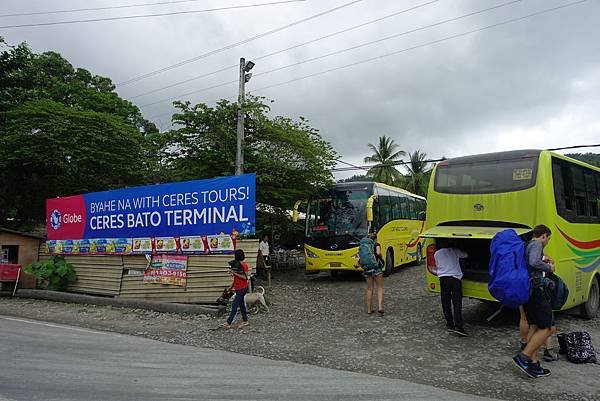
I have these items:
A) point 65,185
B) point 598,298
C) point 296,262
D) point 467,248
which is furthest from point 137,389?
point 65,185

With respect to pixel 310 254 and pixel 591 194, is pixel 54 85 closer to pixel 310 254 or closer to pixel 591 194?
pixel 310 254

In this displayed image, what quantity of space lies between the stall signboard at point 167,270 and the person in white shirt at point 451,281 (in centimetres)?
643

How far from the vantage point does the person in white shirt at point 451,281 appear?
791 centimetres

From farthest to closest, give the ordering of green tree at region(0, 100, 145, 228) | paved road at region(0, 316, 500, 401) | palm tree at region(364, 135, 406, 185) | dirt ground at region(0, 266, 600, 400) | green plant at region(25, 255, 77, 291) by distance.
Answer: palm tree at region(364, 135, 406, 185) → green tree at region(0, 100, 145, 228) → green plant at region(25, 255, 77, 291) → dirt ground at region(0, 266, 600, 400) → paved road at region(0, 316, 500, 401)

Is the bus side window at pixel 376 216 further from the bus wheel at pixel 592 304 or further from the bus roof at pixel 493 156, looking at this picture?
the bus wheel at pixel 592 304

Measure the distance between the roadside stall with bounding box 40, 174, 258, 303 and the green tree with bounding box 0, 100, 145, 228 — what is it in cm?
630

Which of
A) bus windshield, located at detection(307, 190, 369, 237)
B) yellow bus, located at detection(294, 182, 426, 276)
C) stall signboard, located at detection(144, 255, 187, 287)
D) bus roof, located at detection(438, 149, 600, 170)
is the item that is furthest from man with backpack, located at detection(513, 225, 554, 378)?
bus windshield, located at detection(307, 190, 369, 237)

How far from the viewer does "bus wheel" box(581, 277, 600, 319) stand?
9039mm

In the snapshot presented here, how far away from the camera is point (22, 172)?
22875 mm

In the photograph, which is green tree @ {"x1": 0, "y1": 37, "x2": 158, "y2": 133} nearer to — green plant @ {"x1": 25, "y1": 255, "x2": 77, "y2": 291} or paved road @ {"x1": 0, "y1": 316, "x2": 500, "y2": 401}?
green plant @ {"x1": 25, "y1": 255, "x2": 77, "y2": 291}

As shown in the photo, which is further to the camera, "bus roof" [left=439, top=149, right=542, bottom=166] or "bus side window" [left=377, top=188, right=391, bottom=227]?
"bus side window" [left=377, top=188, right=391, bottom=227]

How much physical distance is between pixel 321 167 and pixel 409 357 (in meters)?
10.9

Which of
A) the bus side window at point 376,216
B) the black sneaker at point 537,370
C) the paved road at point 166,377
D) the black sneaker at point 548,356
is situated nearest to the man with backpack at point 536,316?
the black sneaker at point 537,370

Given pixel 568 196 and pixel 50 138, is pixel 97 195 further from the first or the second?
pixel 568 196
